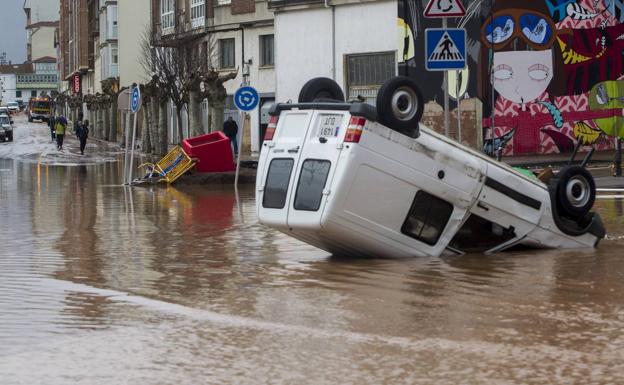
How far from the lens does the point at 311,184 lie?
12398mm

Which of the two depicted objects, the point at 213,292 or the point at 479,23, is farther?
the point at 479,23

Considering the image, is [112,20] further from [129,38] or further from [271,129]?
[271,129]

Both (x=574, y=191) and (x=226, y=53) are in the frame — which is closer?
(x=574, y=191)

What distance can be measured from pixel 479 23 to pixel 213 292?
1304 inches

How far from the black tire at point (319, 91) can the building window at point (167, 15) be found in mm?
58412

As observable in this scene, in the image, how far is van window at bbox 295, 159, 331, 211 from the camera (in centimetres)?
1227

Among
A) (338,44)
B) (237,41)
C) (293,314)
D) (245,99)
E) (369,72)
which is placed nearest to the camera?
(293,314)

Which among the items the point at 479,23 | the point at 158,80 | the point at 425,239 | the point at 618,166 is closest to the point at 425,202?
the point at 425,239

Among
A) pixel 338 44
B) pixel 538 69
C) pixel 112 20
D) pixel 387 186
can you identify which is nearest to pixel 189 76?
pixel 338 44

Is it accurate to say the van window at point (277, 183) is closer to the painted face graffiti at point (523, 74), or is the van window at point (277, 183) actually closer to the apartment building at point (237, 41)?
the painted face graffiti at point (523, 74)

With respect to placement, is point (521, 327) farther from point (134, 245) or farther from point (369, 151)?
point (134, 245)

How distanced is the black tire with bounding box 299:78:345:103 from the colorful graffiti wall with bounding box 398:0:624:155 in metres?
29.1

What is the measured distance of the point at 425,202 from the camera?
41.7 feet

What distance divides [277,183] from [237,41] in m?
47.6
